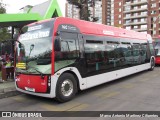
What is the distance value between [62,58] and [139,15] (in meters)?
75.3

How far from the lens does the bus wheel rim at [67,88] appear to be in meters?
6.71

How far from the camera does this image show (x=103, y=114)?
17.8ft

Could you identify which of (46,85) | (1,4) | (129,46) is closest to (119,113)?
(46,85)

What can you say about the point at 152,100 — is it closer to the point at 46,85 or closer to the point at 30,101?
the point at 46,85

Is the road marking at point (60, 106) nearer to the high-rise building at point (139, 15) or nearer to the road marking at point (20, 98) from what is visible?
the road marking at point (20, 98)

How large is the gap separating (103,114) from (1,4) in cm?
2337

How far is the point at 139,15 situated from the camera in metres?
76.2

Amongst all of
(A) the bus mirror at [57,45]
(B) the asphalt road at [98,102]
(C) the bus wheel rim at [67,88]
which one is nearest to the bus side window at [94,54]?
(B) the asphalt road at [98,102]

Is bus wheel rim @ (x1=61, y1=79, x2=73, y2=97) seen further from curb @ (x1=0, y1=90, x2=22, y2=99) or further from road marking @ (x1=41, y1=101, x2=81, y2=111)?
curb @ (x1=0, y1=90, x2=22, y2=99)

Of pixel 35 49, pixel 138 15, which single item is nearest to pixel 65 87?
pixel 35 49

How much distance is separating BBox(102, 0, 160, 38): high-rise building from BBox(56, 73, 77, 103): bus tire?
68910 millimetres

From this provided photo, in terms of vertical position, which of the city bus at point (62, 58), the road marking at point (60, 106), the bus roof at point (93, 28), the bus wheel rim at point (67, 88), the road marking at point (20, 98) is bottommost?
the road marking at point (60, 106)

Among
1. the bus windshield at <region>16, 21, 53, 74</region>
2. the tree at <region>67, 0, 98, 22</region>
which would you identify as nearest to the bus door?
the bus windshield at <region>16, 21, 53, 74</region>

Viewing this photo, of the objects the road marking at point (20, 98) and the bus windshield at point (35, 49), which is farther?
the road marking at point (20, 98)
